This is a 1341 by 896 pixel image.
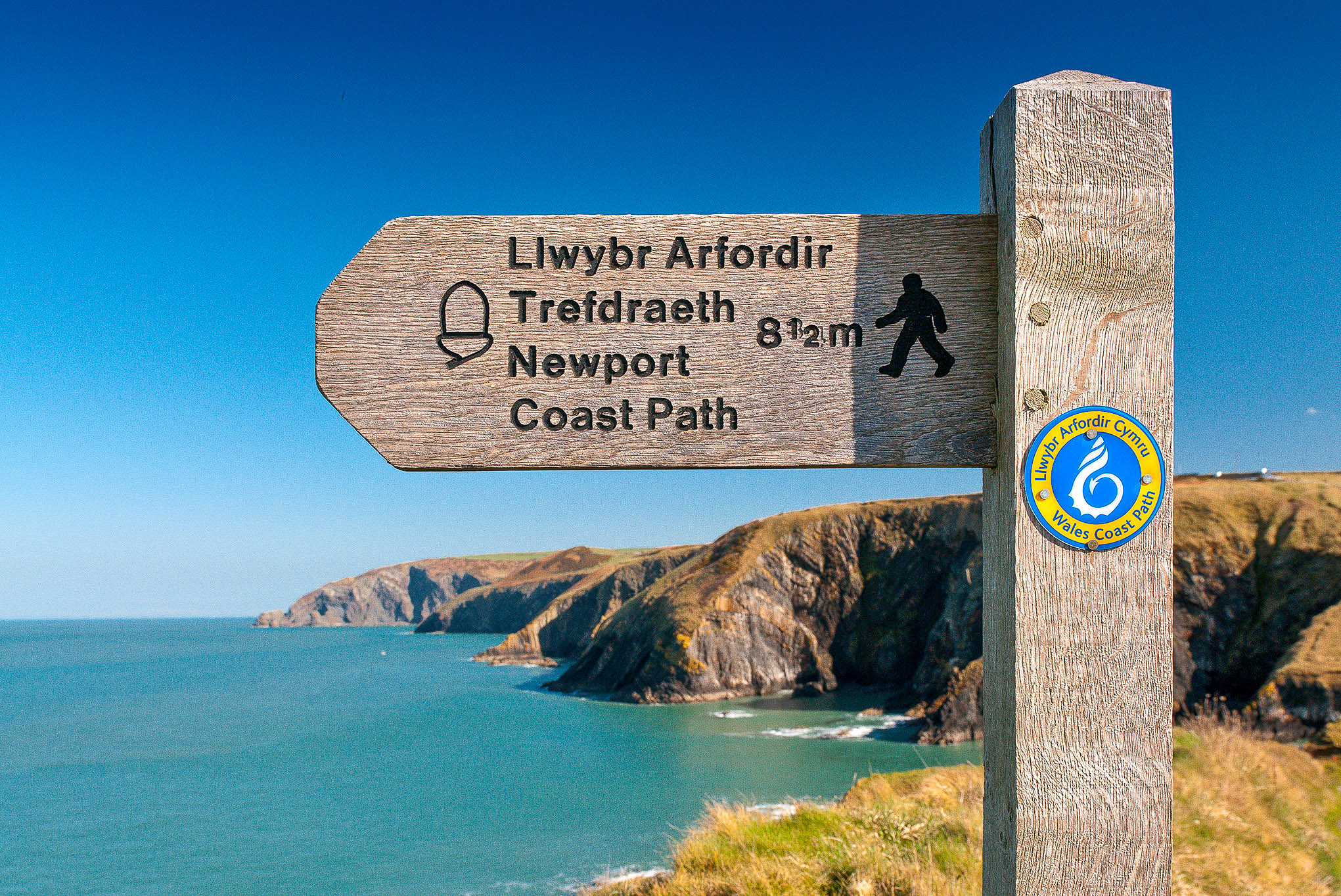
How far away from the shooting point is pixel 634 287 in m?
1.61

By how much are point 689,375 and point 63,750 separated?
62.2 meters

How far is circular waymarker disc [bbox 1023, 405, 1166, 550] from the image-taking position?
144cm

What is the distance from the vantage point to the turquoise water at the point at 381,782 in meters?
24.6

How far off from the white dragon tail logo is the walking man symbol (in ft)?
1.04

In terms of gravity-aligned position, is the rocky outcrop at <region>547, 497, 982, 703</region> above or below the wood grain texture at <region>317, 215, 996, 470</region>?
below

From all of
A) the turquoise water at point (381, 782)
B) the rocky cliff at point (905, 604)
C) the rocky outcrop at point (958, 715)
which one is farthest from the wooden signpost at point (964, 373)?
the rocky cliff at point (905, 604)

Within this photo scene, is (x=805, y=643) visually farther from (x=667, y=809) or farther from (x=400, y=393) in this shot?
(x=400, y=393)

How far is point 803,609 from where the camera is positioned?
189 ft

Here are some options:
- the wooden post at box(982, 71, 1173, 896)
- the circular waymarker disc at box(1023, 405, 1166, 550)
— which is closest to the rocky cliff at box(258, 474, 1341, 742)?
the wooden post at box(982, 71, 1173, 896)

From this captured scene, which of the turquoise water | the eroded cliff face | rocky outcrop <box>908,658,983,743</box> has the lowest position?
the turquoise water

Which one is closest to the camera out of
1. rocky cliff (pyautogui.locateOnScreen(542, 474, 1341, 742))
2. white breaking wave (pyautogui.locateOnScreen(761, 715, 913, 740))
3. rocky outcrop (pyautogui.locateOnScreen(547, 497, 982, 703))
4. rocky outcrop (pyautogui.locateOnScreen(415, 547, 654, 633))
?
rocky cliff (pyautogui.locateOnScreen(542, 474, 1341, 742))

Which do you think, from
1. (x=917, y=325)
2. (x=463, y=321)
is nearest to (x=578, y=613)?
(x=463, y=321)

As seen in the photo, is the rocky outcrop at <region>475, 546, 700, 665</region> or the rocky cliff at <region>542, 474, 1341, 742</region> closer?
the rocky cliff at <region>542, 474, 1341, 742</region>

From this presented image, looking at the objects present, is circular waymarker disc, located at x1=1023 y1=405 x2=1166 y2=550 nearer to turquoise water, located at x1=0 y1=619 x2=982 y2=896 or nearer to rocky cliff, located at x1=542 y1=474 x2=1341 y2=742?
turquoise water, located at x1=0 y1=619 x2=982 y2=896
